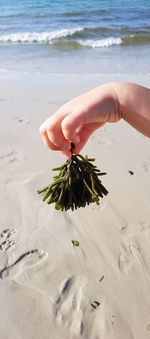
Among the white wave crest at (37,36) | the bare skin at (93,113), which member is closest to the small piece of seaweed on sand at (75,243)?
the bare skin at (93,113)

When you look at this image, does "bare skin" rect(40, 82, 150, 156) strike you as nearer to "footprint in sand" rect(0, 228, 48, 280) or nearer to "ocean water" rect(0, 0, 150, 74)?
"footprint in sand" rect(0, 228, 48, 280)

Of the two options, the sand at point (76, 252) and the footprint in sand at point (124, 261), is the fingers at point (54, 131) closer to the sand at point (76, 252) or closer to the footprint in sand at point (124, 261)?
the sand at point (76, 252)

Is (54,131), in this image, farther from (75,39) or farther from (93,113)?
(75,39)

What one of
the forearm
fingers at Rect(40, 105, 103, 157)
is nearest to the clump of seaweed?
fingers at Rect(40, 105, 103, 157)

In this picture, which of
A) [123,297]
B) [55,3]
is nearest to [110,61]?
[123,297]

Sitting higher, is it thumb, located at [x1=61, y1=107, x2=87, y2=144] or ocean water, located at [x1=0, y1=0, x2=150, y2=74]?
thumb, located at [x1=61, y1=107, x2=87, y2=144]

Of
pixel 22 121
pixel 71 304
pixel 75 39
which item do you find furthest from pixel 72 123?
pixel 75 39
